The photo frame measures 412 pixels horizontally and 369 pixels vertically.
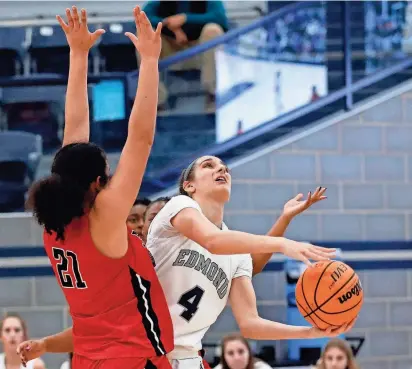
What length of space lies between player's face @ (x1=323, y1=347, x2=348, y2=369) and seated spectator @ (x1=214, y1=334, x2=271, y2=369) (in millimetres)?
401

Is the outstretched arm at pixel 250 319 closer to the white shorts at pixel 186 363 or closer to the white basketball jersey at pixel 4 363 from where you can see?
the white shorts at pixel 186 363

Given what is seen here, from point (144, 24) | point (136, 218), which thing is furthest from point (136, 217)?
point (144, 24)

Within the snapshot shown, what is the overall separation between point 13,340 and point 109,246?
3.52 metres

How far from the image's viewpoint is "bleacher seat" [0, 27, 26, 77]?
25.1 feet

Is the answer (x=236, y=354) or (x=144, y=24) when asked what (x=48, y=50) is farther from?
(x=144, y=24)

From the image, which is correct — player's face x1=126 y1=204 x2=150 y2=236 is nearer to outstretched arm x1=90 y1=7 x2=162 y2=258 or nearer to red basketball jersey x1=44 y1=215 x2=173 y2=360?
red basketball jersey x1=44 y1=215 x2=173 y2=360

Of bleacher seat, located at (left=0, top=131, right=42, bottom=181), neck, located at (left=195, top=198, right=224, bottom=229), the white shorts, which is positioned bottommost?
the white shorts

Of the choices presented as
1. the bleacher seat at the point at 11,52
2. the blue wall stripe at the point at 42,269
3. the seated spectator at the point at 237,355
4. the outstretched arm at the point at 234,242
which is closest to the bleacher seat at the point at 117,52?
the bleacher seat at the point at 11,52

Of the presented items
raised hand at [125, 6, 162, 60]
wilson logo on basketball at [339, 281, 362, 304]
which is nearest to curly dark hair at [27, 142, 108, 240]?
raised hand at [125, 6, 162, 60]

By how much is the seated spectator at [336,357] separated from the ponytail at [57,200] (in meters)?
3.45

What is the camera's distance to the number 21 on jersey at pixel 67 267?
336 centimetres

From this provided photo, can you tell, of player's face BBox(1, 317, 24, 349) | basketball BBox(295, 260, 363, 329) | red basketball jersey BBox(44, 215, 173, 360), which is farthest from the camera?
player's face BBox(1, 317, 24, 349)

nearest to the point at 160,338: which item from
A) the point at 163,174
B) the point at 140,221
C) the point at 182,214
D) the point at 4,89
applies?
the point at 182,214

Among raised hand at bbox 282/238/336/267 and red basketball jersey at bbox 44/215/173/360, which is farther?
red basketball jersey at bbox 44/215/173/360
